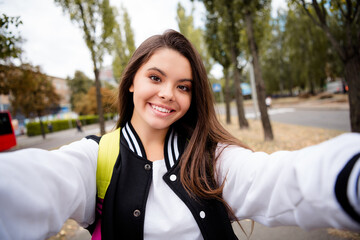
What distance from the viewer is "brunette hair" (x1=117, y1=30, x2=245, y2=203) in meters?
1.15

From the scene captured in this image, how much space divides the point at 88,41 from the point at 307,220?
968 cm

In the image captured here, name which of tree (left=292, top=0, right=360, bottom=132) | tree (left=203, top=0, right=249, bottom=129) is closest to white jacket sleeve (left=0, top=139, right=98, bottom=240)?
tree (left=292, top=0, right=360, bottom=132)

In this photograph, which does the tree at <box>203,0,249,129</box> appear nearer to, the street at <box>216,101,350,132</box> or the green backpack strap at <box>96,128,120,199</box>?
the street at <box>216,101,350,132</box>

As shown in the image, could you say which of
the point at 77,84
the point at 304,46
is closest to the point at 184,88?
the point at 304,46

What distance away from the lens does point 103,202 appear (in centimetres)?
103

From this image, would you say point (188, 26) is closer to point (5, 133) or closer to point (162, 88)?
point (5, 133)

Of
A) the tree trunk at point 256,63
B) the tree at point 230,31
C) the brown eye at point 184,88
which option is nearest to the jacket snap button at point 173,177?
the brown eye at point 184,88

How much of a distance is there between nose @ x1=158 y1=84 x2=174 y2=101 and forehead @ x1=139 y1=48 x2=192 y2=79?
87 mm

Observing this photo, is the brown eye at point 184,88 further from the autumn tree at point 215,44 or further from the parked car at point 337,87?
the parked car at point 337,87

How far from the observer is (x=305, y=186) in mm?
711

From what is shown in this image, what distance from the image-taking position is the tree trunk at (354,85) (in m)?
4.17

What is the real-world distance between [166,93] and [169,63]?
20cm

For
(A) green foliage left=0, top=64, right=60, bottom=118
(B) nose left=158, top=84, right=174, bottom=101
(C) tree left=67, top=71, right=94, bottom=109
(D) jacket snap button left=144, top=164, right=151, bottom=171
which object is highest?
(C) tree left=67, top=71, right=94, bottom=109

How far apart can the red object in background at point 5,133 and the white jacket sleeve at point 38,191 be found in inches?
378
